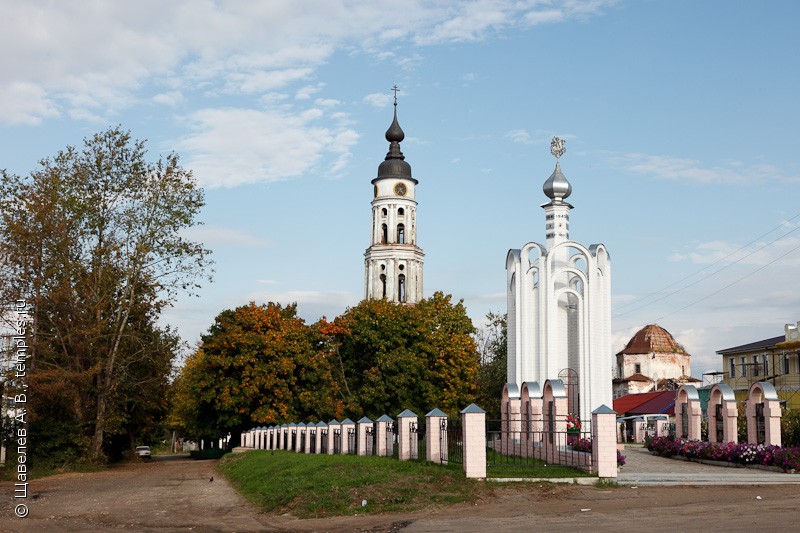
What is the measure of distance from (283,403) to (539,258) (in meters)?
18.4

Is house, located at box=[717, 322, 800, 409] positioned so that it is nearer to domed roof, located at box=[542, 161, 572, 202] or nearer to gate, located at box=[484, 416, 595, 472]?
domed roof, located at box=[542, 161, 572, 202]

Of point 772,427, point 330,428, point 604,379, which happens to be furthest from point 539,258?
point 772,427

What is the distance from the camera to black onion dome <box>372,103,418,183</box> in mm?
73031

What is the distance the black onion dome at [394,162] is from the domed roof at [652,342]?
25160 millimetres

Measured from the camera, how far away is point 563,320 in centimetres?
3312

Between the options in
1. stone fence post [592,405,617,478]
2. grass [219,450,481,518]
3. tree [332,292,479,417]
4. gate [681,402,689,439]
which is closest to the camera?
grass [219,450,481,518]

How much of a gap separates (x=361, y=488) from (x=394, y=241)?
55223 mm

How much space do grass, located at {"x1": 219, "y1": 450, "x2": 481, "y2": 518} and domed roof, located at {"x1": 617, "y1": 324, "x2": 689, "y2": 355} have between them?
62646 mm

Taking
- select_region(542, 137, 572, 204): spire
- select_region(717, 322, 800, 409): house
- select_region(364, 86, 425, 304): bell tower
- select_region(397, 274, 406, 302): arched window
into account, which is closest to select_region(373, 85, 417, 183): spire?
select_region(364, 86, 425, 304): bell tower

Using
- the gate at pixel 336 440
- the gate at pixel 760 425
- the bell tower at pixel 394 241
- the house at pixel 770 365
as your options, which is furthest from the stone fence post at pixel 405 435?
the bell tower at pixel 394 241

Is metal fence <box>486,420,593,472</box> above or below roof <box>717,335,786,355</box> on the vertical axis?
below

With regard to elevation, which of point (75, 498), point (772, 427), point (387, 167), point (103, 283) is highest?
point (387, 167)

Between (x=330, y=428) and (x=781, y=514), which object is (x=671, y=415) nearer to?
(x=330, y=428)

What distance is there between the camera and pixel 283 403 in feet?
151
